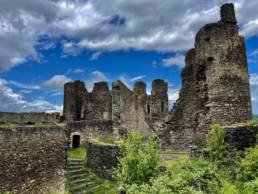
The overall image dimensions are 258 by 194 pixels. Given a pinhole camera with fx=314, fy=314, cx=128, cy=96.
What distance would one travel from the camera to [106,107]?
40781mm

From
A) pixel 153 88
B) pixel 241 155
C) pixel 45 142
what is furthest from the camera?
pixel 153 88

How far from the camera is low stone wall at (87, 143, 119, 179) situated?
20688mm

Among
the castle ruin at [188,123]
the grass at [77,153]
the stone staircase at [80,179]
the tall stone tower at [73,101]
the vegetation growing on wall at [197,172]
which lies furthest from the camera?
the tall stone tower at [73,101]

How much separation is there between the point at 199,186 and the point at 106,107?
101ft

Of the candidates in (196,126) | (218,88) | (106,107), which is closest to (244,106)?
(218,88)

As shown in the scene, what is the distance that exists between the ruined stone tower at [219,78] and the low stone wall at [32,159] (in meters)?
9.29

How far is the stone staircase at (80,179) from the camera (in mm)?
18688

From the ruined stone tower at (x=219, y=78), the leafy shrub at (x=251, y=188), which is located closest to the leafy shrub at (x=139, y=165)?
the leafy shrub at (x=251, y=188)

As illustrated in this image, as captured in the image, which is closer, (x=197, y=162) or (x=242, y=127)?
(x=197, y=162)

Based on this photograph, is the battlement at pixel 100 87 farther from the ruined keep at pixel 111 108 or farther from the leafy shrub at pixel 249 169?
the leafy shrub at pixel 249 169

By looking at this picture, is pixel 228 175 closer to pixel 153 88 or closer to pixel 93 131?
pixel 93 131

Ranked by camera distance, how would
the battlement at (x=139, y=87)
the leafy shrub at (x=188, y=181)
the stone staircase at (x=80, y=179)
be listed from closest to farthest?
1. the leafy shrub at (x=188, y=181)
2. the stone staircase at (x=80, y=179)
3. the battlement at (x=139, y=87)

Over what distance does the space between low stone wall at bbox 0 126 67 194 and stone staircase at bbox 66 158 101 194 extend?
4.34ft

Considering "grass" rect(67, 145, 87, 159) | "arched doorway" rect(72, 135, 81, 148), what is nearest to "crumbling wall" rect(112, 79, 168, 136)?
"arched doorway" rect(72, 135, 81, 148)
